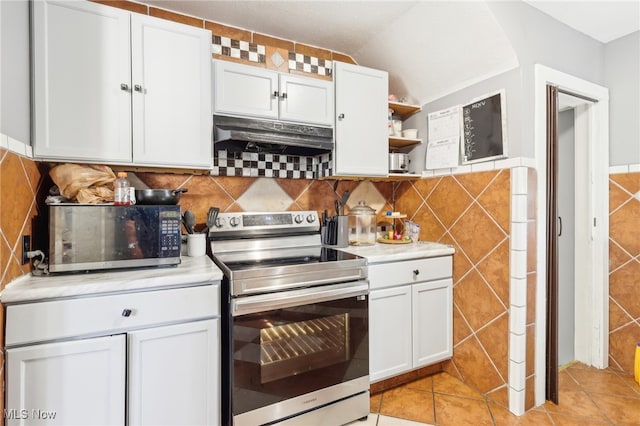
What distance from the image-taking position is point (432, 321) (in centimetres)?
200

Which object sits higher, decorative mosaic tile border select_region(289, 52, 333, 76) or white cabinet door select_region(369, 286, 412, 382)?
decorative mosaic tile border select_region(289, 52, 333, 76)

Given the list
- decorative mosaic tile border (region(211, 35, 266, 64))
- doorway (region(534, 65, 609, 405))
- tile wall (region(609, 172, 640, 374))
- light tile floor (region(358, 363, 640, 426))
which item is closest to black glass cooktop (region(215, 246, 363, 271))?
light tile floor (region(358, 363, 640, 426))

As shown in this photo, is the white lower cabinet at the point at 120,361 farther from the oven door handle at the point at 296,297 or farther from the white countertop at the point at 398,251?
the white countertop at the point at 398,251

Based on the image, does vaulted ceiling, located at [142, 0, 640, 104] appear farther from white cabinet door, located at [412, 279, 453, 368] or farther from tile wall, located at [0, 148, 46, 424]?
white cabinet door, located at [412, 279, 453, 368]

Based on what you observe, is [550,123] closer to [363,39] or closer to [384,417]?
[363,39]

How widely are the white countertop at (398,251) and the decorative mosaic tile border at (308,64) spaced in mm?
1335

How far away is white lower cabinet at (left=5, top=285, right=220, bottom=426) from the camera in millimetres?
1082

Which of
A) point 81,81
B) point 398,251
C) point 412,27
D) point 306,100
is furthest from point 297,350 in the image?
point 412,27

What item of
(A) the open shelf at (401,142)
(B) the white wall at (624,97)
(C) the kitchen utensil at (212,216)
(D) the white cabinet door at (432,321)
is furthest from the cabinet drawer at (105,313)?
(B) the white wall at (624,97)

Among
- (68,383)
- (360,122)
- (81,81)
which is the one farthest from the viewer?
(360,122)

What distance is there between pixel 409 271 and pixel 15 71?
210 cm

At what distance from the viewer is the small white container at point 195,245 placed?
1771 mm

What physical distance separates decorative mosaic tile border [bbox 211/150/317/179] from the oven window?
102cm

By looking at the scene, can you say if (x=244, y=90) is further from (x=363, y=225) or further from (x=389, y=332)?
(x=389, y=332)
